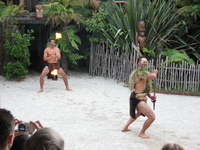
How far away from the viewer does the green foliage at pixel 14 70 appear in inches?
492

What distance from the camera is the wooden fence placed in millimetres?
11445

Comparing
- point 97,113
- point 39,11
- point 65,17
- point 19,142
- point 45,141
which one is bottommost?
point 97,113

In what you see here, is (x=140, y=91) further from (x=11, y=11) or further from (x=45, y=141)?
(x=11, y=11)

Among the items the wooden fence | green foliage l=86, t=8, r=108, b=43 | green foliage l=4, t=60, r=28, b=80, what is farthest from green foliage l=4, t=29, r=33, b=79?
the wooden fence

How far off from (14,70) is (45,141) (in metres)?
10.3

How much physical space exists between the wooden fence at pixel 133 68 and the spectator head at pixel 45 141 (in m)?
9.25

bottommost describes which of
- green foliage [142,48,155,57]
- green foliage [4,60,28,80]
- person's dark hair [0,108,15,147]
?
green foliage [4,60,28,80]

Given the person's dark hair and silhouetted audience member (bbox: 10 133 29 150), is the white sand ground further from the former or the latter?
the person's dark hair

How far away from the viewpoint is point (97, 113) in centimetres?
869

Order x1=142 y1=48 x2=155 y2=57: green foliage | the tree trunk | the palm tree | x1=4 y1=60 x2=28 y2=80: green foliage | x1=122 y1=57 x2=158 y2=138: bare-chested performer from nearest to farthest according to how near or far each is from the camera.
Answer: x1=122 y1=57 x2=158 y2=138: bare-chested performer, x1=142 y1=48 x2=155 y2=57: green foliage, x1=4 y1=60 x2=28 y2=80: green foliage, the palm tree, the tree trunk

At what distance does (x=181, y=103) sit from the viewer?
10070 mm

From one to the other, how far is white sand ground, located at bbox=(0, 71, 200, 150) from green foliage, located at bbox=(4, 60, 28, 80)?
33 centimetres

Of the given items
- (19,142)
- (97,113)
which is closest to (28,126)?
(19,142)

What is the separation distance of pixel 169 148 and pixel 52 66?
8689 mm
